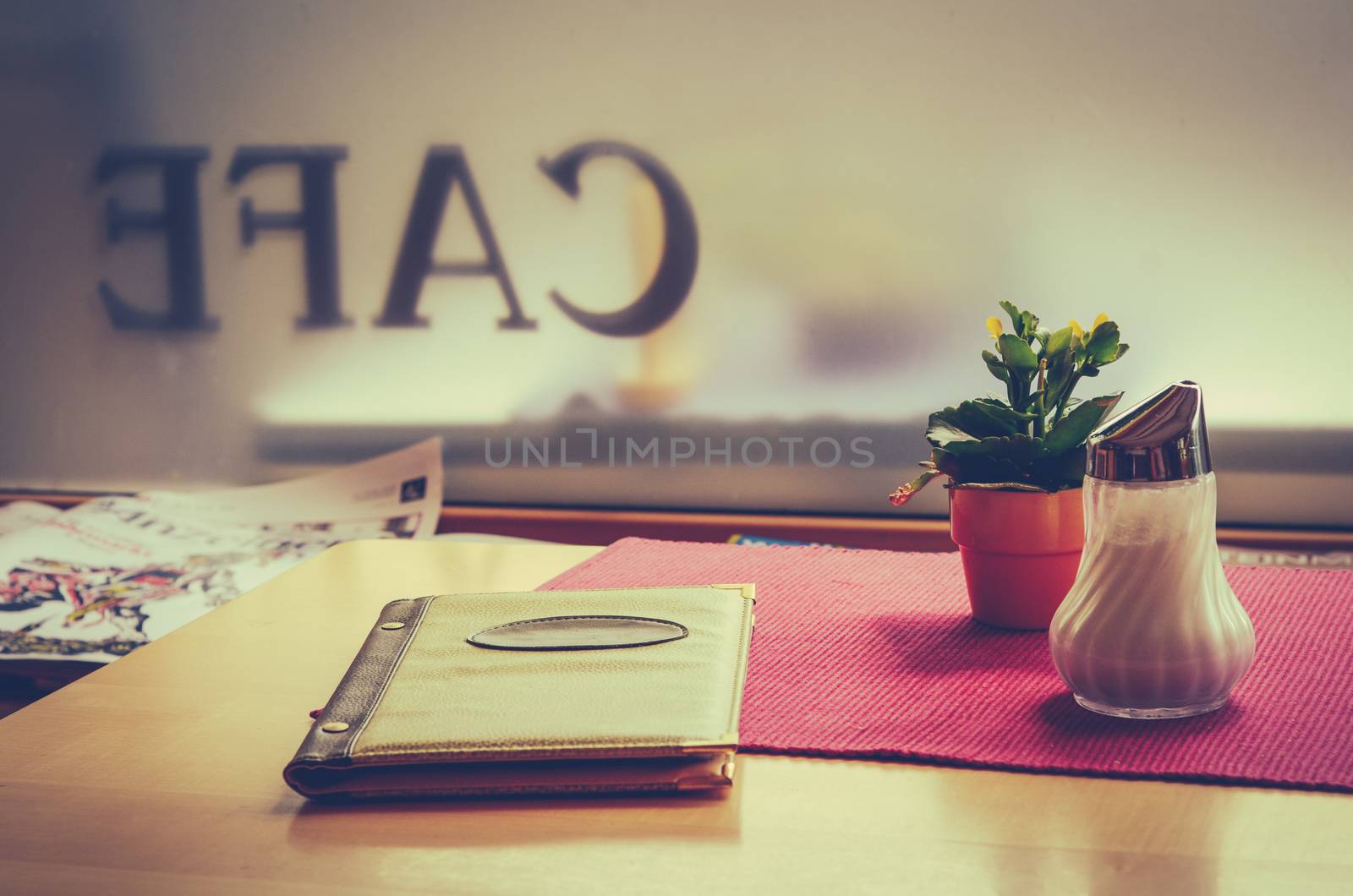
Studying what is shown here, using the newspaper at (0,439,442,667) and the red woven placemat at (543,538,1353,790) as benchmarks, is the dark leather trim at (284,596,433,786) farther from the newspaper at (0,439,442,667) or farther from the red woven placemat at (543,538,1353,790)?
the newspaper at (0,439,442,667)

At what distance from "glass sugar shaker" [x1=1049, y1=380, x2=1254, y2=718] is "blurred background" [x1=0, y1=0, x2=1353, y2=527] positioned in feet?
2.67

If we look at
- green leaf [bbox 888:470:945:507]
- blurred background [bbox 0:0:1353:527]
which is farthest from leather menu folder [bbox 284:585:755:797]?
blurred background [bbox 0:0:1353:527]

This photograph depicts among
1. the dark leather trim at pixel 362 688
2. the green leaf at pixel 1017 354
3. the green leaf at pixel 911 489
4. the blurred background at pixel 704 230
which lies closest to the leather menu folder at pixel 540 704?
the dark leather trim at pixel 362 688

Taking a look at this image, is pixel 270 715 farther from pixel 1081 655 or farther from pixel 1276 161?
pixel 1276 161

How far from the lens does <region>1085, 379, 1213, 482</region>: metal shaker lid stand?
583 mm

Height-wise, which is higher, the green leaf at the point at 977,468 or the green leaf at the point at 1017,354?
the green leaf at the point at 1017,354

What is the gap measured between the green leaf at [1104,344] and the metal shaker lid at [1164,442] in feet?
0.46

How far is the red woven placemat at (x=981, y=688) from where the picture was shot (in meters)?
0.56

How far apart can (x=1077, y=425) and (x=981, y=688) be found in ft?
0.62

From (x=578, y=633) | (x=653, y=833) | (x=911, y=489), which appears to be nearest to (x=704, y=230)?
(x=911, y=489)

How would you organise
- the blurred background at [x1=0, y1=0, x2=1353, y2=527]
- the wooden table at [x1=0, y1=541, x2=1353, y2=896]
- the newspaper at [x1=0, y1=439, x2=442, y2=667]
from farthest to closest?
1. the blurred background at [x1=0, y1=0, x2=1353, y2=527]
2. the newspaper at [x1=0, y1=439, x2=442, y2=667]
3. the wooden table at [x1=0, y1=541, x2=1353, y2=896]

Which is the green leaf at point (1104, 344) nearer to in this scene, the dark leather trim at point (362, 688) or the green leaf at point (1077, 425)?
the green leaf at point (1077, 425)

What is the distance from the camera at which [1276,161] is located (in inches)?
52.8

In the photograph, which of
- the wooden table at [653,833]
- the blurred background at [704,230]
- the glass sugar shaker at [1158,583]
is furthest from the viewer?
the blurred background at [704,230]
